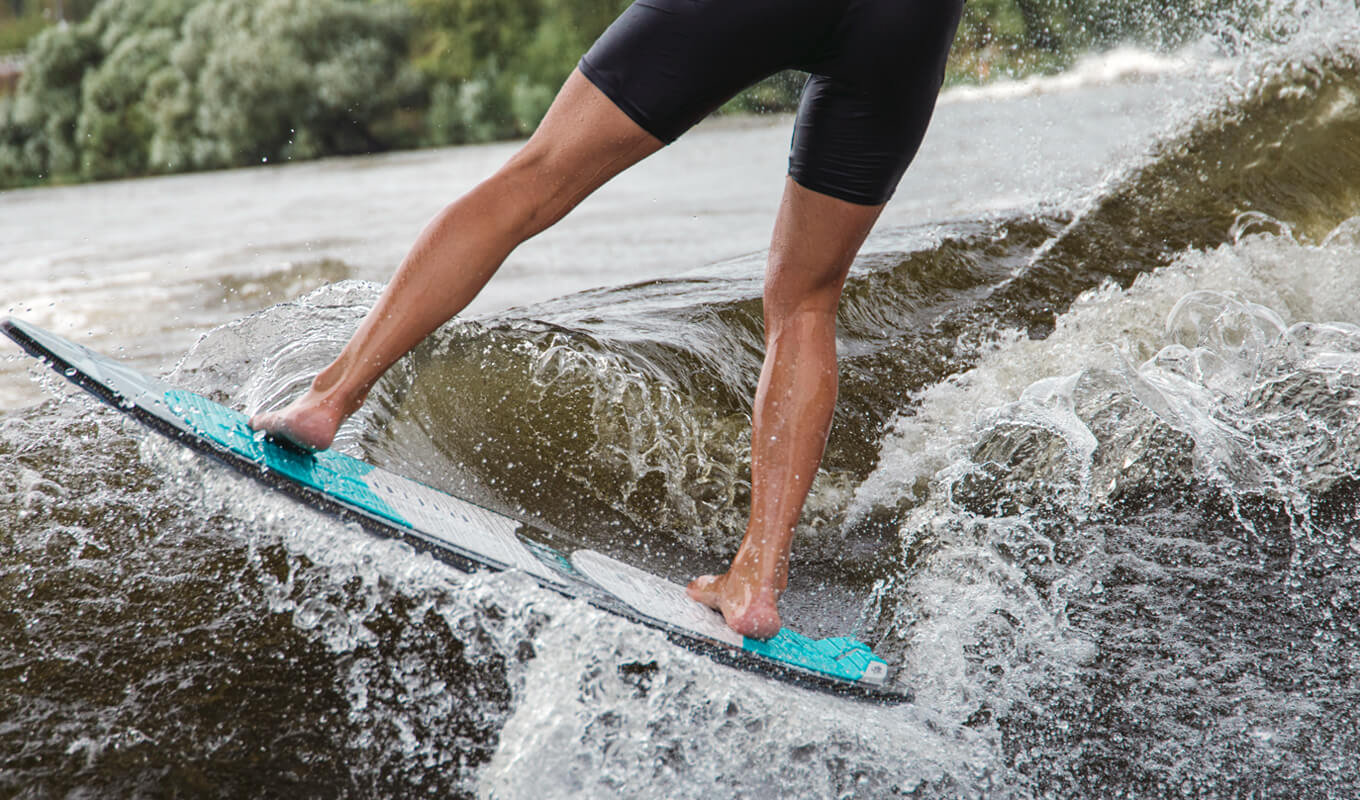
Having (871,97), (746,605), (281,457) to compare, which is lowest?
(746,605)

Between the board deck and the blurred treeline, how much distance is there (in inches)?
588

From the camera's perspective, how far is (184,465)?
4.25ft

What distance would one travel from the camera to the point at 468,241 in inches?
50.3

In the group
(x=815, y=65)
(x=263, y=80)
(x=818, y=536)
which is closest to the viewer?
(x=815, y=65)

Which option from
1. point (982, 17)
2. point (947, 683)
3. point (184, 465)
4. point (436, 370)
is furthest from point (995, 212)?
point (982, 17)

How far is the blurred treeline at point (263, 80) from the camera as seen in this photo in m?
16.6

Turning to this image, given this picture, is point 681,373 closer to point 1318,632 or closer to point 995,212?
point 1318,632

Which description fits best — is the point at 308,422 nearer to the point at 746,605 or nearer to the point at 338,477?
the point at 338,477

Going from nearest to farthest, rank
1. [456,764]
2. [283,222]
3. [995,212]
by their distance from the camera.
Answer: [456,764] → [995,212] → [283,222]

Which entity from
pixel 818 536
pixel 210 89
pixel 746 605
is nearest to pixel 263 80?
pixel 210 89

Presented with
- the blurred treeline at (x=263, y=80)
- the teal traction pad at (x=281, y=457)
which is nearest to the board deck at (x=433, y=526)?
the teal traction pad at (x=281, y=457)

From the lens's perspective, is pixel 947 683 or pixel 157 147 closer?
pixel 947 683

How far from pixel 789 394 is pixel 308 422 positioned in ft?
2.12

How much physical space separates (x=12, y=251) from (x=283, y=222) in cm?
155
